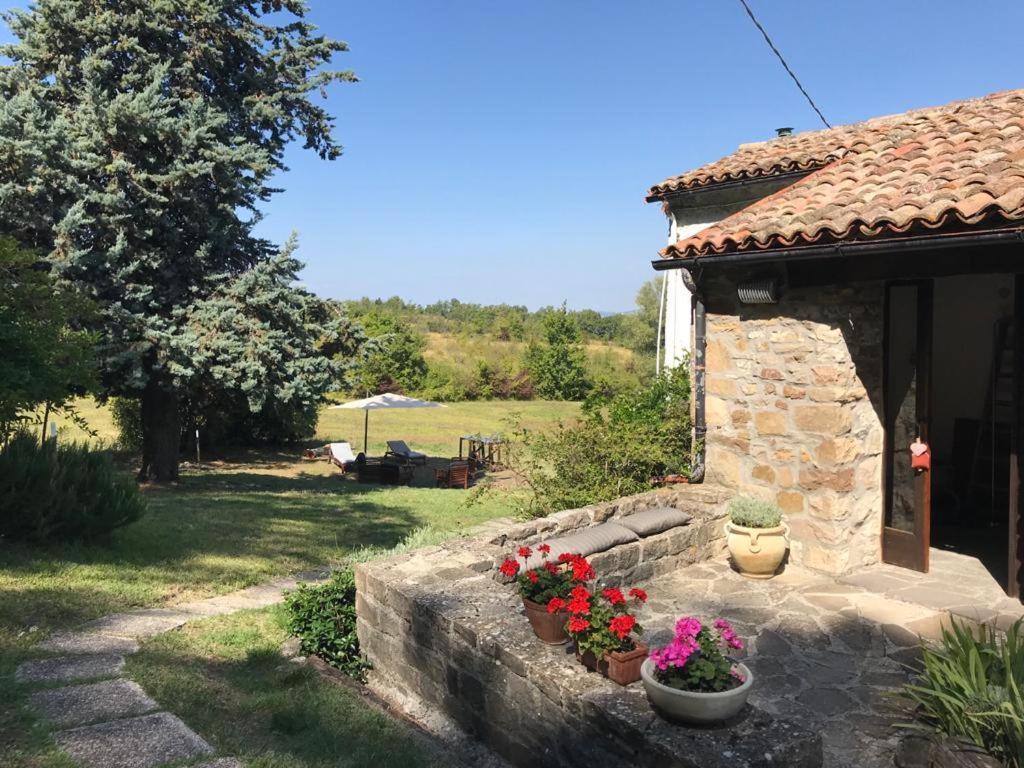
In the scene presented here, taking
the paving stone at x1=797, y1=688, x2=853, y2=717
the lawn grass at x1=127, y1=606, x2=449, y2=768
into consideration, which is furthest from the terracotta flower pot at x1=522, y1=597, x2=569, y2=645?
the paving stone at x1=797, y1=688, x2=853, y2=717

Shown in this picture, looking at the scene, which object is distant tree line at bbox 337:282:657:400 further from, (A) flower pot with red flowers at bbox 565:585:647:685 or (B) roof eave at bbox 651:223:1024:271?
(A) flower pot with red flowers at bbox 565:585:647:685

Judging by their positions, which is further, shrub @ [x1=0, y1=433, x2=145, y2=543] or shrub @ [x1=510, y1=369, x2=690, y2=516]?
shrub @ [x1=510, y1=369, x2=690, y2=516]

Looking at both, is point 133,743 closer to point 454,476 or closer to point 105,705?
point 105,705

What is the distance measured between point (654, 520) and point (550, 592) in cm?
229

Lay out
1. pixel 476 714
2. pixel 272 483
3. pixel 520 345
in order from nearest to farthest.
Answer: pixel 476 714 < pixel 272 483 < pixel 520 345

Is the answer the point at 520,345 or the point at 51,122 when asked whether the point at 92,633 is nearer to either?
the point at 51,122

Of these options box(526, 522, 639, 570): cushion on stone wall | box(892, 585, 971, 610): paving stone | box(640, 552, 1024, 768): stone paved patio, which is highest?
box(526, 522, 639, 570): cushion on stone wall

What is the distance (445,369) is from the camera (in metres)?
36.2

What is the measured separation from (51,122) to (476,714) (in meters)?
12.7

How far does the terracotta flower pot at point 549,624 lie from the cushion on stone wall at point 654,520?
6.79 feet

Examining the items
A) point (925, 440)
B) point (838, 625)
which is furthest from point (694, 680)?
point (925, 440)

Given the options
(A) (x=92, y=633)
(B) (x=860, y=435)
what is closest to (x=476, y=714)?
(A) (x=92, y=633)

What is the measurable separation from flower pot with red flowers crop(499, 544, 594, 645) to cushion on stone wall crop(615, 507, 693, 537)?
5.55ft

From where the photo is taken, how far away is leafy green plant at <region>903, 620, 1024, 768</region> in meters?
2.86
